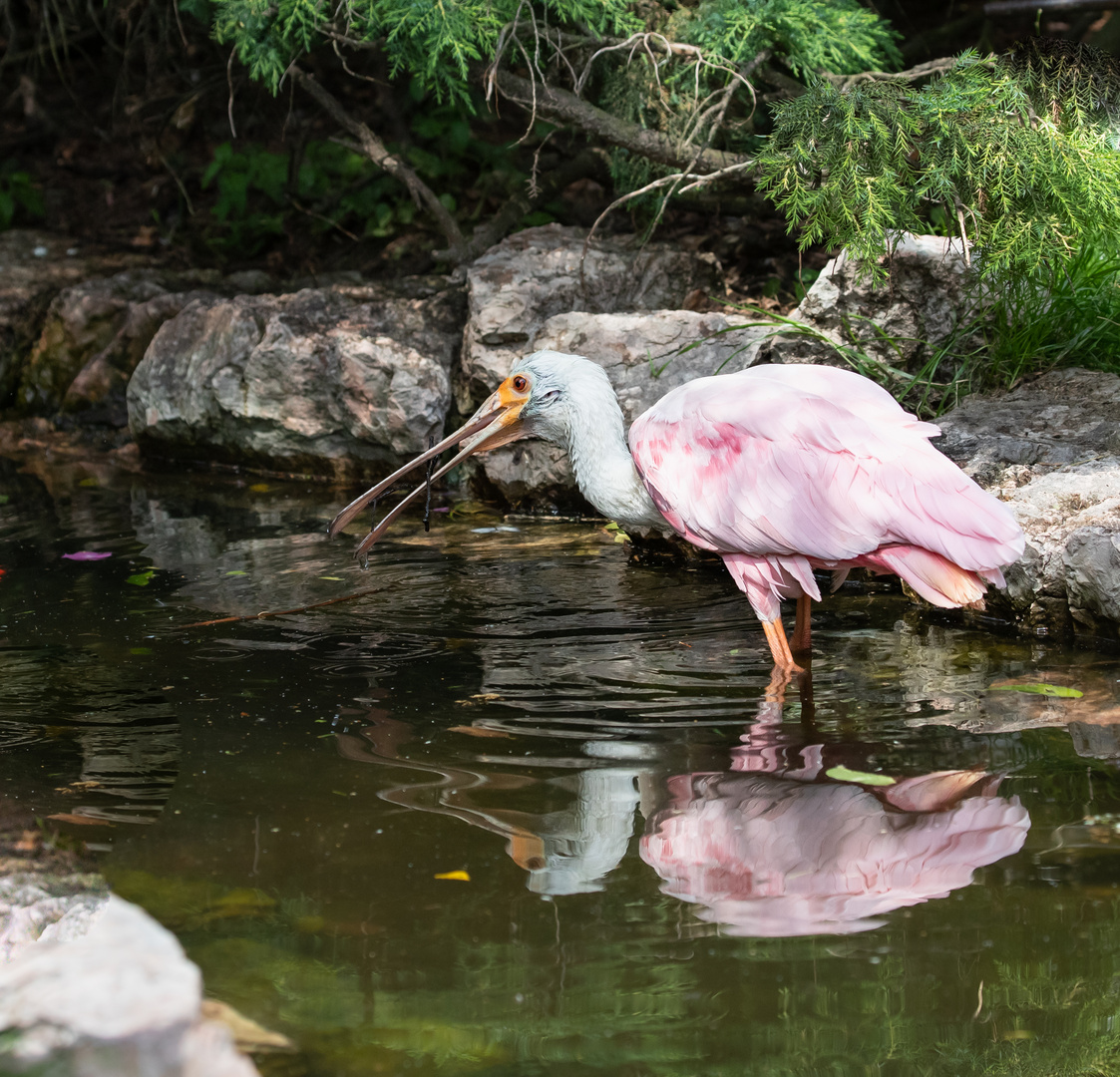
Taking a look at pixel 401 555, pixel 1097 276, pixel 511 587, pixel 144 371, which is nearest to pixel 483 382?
pixel 401 555

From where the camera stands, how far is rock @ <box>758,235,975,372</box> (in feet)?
19.5

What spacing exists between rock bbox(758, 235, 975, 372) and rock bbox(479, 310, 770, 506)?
0.26 m

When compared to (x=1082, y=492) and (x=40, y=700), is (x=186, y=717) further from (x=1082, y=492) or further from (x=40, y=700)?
(x=1082, y=492)

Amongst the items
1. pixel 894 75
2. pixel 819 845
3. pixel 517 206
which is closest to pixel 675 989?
pixel 819 845

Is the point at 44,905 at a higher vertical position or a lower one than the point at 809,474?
lower

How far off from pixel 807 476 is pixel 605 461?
0.79 metres

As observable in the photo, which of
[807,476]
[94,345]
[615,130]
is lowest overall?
[94,345]

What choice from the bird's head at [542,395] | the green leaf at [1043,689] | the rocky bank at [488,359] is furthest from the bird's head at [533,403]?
the green leaf at [1043,689]

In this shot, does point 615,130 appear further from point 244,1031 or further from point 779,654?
point 244,1031

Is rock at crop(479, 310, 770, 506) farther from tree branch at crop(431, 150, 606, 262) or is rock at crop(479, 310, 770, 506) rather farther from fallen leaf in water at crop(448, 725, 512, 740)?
fallen leaf in water at crop(448, 725, 512, 740)

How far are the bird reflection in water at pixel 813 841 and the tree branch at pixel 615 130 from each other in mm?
4448

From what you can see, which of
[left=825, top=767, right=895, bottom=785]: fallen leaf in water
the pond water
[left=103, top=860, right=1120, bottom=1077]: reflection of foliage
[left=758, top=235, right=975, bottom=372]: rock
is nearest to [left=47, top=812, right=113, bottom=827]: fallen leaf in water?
the pond water

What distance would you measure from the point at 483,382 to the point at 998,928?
4.93 m

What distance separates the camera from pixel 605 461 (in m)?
4.41
